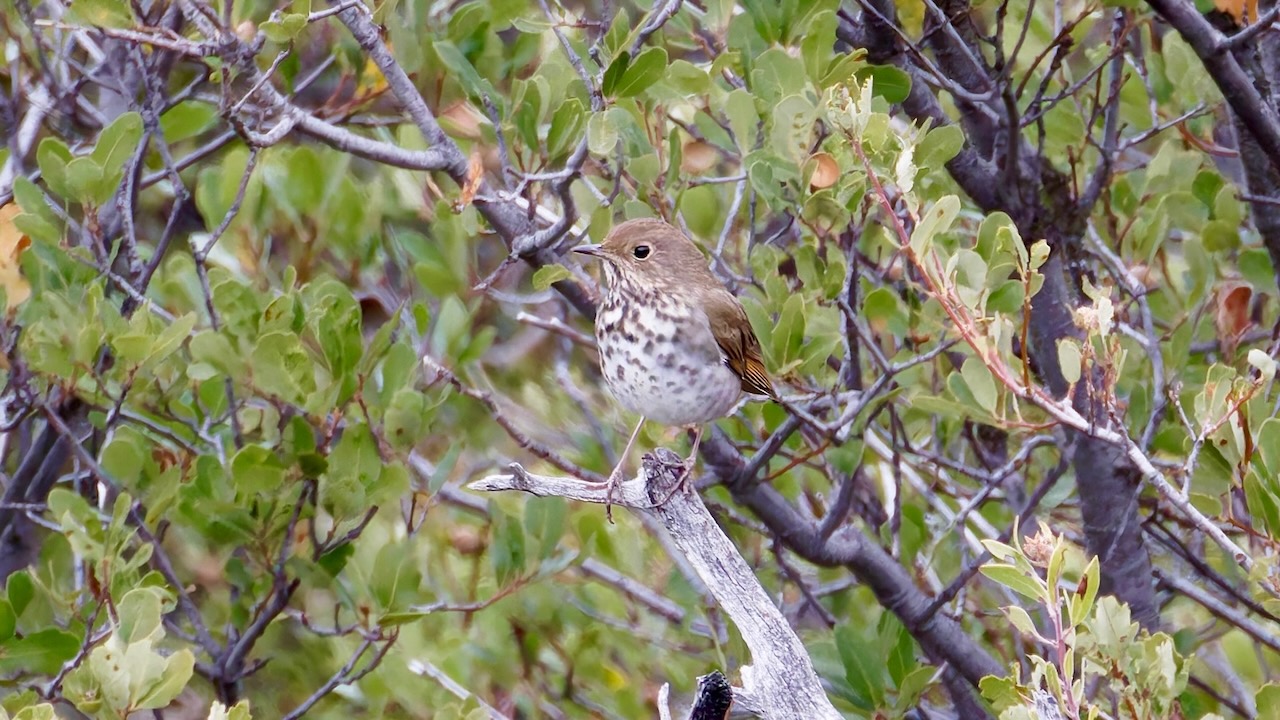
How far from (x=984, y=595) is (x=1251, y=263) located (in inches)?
65.0

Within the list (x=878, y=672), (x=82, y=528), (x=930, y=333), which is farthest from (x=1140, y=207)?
(x=82, y=528)

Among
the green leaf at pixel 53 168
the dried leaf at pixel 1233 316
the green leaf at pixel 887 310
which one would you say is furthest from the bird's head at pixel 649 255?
the dried leaf at pixel 1233 316

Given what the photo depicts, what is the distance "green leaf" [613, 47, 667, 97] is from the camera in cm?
368

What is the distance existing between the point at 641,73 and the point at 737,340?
3.88 ft

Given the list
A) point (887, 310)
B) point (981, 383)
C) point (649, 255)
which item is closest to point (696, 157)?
point (649, 255)

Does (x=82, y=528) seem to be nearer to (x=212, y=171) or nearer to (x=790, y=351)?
(x=212, y=171)

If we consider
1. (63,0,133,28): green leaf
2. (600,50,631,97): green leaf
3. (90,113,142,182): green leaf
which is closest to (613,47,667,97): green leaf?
(600,50,631,97): green leaf

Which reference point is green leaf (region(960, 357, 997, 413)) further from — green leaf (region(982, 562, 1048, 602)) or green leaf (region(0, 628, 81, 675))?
green leaf (region(0, 628, 81, 675))

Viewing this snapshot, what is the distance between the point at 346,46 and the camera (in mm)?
4840

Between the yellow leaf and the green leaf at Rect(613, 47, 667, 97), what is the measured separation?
1723 mm

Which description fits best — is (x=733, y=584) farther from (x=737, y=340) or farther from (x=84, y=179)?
(x=84, y=179)

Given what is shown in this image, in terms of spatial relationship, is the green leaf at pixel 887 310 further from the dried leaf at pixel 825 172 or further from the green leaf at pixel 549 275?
the green leaf at pixel 549 275

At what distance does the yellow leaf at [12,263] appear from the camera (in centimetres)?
420

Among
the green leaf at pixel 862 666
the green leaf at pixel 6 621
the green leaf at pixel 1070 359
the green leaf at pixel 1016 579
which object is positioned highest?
the green leaf at pixel 1070 359
